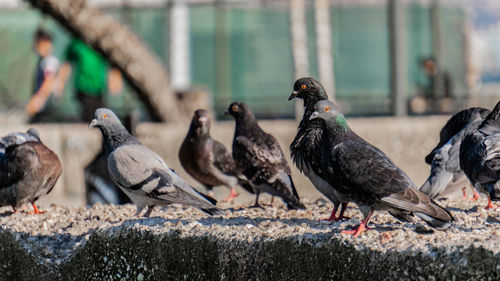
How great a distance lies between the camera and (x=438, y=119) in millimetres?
10867

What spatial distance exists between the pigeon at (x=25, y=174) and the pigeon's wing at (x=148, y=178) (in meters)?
0.67

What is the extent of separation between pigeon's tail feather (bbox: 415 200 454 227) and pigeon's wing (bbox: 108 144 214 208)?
68.9 inches

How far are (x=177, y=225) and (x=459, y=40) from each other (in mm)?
12801

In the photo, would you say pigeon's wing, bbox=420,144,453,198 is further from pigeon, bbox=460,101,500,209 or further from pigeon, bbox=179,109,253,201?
pigeon, bbox=179,109,253,201

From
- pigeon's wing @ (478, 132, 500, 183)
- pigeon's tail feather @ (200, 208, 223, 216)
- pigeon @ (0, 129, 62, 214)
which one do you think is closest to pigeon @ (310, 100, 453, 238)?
pigeon's wing @ (478, 132, 500, 183)

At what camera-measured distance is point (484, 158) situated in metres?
5.68

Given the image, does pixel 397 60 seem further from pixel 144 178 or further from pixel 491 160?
pixel 491 160

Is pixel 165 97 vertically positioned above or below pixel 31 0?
below

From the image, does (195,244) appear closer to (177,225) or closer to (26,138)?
(177,225)

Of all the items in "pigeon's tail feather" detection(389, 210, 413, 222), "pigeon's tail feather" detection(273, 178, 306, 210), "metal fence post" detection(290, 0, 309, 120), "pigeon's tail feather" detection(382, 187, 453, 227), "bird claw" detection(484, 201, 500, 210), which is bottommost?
"bird claw" detection(484, 201, 500, 210)

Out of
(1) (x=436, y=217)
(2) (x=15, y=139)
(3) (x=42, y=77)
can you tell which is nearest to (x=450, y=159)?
(1) (x=436, y=217)

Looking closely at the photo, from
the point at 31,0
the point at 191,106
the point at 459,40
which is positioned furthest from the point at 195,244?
the point at 459,40

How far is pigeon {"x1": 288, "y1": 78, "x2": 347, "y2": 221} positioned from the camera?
5.75m

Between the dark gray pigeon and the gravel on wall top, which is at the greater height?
the dark gray pigeon
